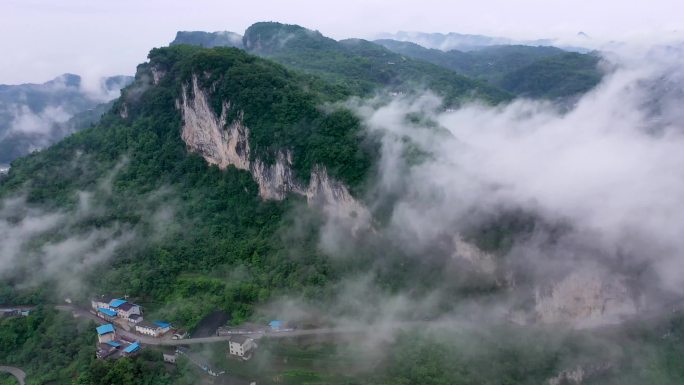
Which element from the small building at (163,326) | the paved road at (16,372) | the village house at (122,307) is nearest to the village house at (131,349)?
the small building at (163,326)

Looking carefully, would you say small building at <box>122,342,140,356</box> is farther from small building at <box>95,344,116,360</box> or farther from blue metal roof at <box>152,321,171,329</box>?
blue metal roof at <box>152,321,171,329</box>

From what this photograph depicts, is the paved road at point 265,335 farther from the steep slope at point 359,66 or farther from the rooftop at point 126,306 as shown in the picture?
the steep slope at point 359,66

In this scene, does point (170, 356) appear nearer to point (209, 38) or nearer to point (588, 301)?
point (588, 301)

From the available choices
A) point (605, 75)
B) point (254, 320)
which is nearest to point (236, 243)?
point (254, 320)

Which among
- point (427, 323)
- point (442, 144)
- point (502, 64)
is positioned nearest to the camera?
point (427, 323)

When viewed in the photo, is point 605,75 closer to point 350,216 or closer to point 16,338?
point 350,216

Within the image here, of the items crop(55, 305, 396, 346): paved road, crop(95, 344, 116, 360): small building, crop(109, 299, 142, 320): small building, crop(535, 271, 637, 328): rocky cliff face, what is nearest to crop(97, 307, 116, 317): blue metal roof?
crop(109, 299, 142, 320): small building
